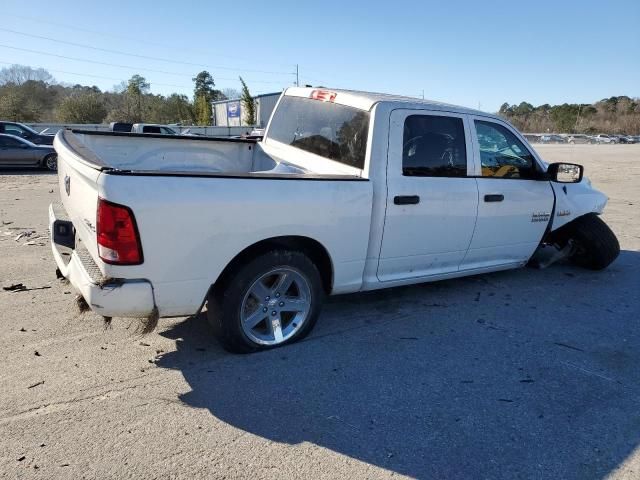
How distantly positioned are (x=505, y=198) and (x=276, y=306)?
2.57 meters

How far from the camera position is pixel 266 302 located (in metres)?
3.63

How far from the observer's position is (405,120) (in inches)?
162

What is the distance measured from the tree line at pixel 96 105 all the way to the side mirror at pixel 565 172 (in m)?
43.0

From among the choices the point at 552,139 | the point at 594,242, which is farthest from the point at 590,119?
the point at 594,242

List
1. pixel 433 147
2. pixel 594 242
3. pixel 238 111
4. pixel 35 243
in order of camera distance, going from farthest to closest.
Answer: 1. pixel 238 111
2. pixel 35 243
3. pixel 594 242
4. pixel 433 147

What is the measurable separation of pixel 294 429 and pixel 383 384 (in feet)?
2.55

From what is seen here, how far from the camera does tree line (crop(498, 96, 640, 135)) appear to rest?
12238cm

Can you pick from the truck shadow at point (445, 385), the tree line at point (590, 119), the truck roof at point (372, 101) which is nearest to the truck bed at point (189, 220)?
the truck shadow at point (445, 385)

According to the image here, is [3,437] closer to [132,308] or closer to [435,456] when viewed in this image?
[132,308]

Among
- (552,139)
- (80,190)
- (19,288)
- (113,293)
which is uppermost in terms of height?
(80,190)

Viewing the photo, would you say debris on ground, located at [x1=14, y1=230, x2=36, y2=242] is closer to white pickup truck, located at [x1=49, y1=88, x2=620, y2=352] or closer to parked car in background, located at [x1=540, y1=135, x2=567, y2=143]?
white pickup truck, located at [x1=49, y1=88, x2=620, y2=352]

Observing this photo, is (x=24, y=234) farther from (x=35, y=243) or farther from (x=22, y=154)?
(x=22, y=154)

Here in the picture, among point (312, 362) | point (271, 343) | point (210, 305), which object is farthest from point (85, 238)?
point (312, 362)

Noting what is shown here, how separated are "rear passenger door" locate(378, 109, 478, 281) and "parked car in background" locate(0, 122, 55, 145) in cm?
1980
